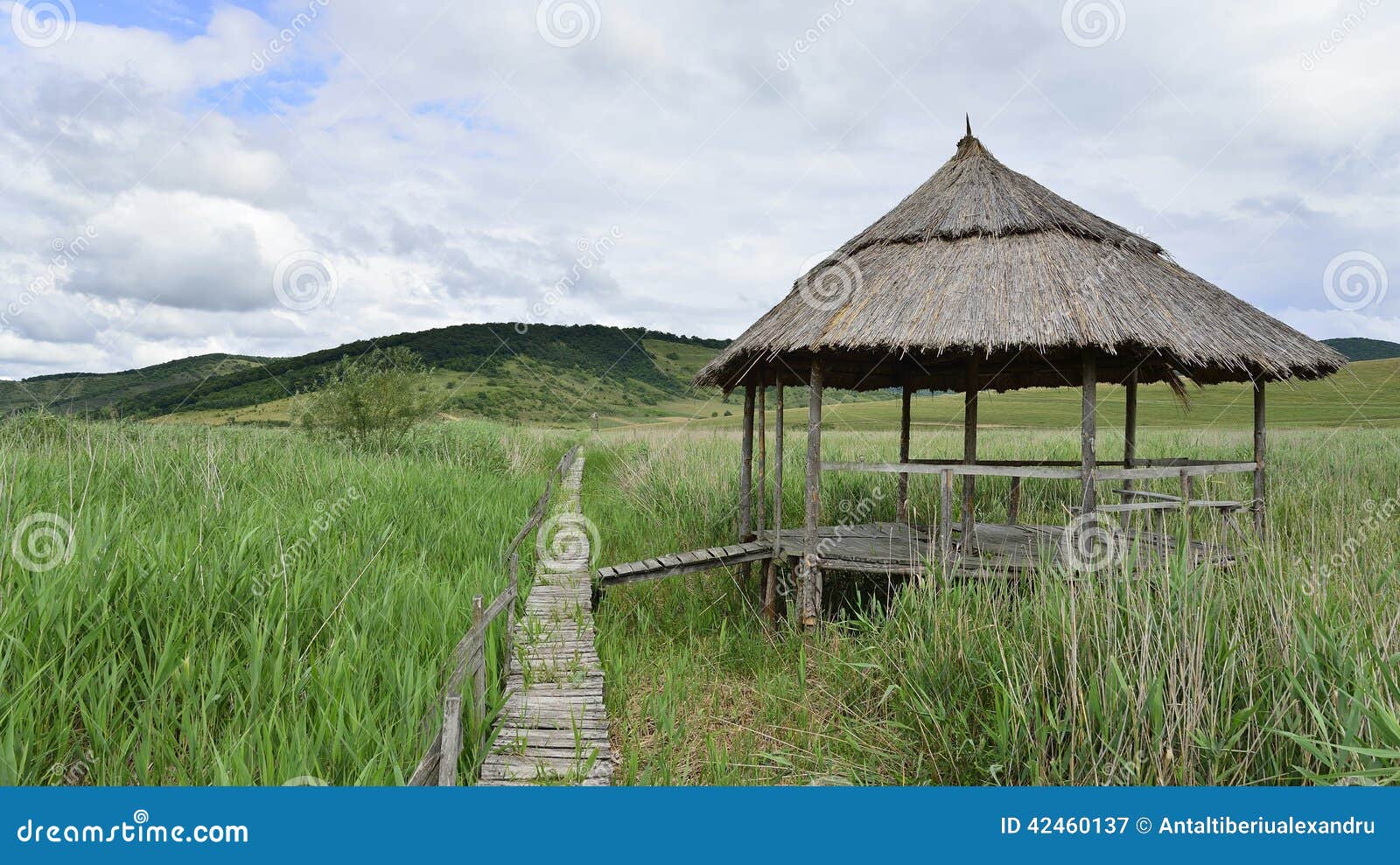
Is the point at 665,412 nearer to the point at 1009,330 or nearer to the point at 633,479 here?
the point at 633,479

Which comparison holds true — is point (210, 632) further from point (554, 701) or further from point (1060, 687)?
point (1060, 687)

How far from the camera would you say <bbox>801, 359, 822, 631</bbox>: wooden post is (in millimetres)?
6363

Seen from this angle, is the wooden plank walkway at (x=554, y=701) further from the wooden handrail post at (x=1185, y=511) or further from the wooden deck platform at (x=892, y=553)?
the wooden handrail post at (x=1185, y=511)

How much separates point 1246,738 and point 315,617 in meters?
4.84

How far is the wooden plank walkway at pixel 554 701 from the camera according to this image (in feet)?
10.1

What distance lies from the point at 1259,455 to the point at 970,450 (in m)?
2.98

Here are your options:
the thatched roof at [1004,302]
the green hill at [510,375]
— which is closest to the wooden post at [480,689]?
the thatched roof at [1004,302]

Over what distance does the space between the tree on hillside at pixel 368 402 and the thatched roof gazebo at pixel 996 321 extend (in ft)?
27.1

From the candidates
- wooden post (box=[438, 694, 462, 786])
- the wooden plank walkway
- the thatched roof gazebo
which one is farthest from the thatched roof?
wooden post (box=[438, 694, 462, 786])

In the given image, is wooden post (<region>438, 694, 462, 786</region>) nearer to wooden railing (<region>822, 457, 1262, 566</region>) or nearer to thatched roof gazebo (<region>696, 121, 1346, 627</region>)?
wooden railing (<region>822, 457, 1262, 566</region>)

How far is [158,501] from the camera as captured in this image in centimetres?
534

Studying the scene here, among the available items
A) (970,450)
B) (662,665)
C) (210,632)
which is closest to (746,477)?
(970,450)

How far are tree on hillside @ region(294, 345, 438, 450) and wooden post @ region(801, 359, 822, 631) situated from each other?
957cm

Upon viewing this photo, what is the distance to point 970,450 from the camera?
316 inches
